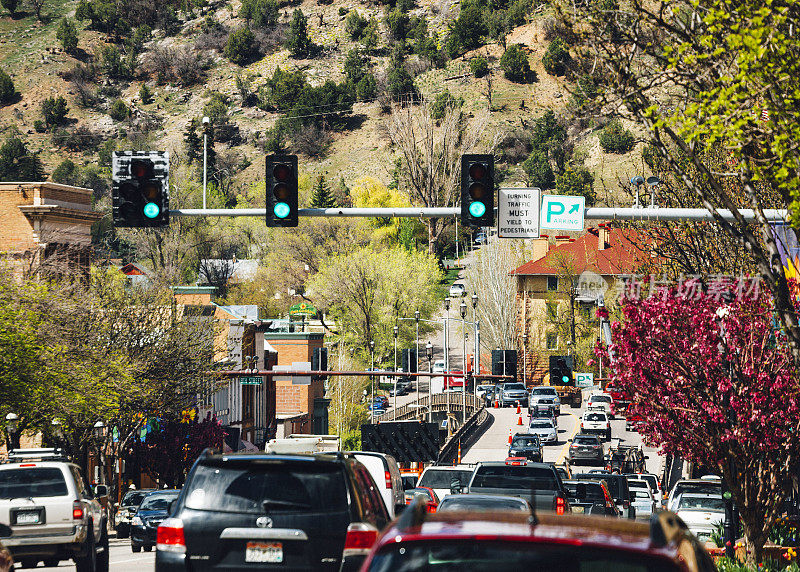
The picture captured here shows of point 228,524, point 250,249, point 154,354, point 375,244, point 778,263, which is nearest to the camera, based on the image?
point 228,524

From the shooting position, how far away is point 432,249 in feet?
390

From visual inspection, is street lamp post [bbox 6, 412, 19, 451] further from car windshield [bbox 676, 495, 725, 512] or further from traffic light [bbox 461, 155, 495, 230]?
traffic light [bbox 461, 155, 495, 230]

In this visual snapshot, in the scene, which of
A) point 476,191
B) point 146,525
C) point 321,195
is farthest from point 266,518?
point 321,195

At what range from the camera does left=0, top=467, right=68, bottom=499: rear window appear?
17422mm

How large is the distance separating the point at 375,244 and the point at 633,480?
80560mm

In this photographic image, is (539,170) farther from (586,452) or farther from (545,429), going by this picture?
(586,452)

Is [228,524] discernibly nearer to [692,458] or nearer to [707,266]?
[692,458]

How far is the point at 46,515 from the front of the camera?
17.3 m

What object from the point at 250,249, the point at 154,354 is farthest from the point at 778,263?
the point at 250,249

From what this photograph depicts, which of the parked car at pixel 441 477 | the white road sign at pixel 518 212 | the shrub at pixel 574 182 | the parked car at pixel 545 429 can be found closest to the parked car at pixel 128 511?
the parked car at pixel 441 477

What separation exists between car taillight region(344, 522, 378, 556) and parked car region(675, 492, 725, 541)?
14.7 m

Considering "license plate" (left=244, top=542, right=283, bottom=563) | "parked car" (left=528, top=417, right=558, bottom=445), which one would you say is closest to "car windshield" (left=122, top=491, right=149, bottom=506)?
"license plate" (left=244, top=542, right=283, bottom=563)

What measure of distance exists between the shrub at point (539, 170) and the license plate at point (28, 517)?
6581 inches

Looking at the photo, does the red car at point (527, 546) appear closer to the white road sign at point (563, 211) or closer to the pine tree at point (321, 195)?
the white road sign at point (563, 211)
